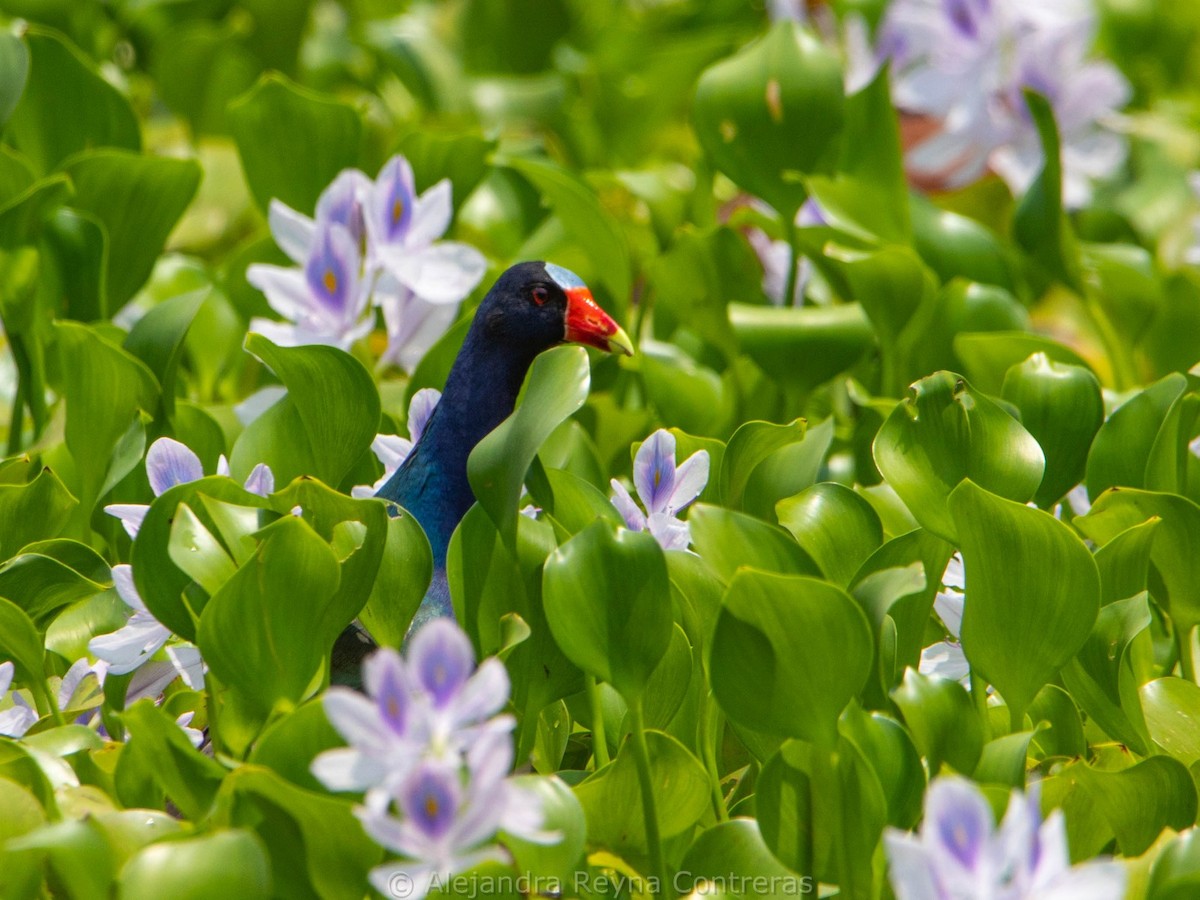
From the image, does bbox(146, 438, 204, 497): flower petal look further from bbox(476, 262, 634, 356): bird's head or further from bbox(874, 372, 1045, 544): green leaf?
bbox(874, 372, 1045, 544): green leaf

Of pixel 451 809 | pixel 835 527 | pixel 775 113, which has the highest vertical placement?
pixel 451 809

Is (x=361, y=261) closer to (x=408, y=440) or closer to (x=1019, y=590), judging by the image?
(x=408, y=440)

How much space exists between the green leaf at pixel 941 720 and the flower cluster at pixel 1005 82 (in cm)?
186

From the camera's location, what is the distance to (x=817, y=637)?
52.3 inches

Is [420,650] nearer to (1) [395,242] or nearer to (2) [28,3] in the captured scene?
(1) [395,242]

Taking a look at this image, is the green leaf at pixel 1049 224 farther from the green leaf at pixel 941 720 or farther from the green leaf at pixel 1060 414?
the green leaf at pixel 941 720

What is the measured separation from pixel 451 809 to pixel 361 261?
49.7 inches

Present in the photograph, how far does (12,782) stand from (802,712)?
27.8 inches

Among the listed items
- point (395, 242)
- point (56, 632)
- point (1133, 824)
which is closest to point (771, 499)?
point (1133, 824)

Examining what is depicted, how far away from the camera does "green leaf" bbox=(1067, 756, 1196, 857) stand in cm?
150

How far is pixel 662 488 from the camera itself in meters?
1.71

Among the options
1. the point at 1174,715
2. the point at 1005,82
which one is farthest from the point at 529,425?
the point at 1005,82

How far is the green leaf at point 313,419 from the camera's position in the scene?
5.86ft

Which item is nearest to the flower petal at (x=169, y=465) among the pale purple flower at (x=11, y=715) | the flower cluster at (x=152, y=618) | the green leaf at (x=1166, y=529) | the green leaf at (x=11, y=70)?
the flower cluster at (x=152, y=618)
